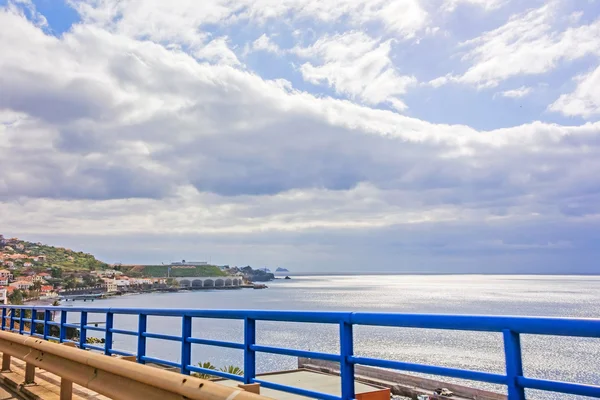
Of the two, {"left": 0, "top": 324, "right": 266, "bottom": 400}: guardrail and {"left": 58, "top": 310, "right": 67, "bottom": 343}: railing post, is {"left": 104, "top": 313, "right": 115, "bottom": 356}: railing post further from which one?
{"left": 58, "top": 310, "right": 67, "bottom": 343}: railing post

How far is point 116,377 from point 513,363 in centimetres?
354

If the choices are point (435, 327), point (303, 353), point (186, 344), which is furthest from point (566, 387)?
point (186, 344)

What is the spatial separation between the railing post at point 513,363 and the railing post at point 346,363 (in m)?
1.25

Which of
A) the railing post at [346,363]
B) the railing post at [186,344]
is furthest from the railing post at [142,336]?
the railing post at [346,363]

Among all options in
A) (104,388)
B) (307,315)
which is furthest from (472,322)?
(104,388)

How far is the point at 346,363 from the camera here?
367 centimetres

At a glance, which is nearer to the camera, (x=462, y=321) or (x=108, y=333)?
(x=462, y=321)

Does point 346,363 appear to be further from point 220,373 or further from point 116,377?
point 116,377

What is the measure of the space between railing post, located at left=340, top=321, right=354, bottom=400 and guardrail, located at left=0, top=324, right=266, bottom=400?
2.77 feet

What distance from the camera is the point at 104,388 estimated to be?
4695mm

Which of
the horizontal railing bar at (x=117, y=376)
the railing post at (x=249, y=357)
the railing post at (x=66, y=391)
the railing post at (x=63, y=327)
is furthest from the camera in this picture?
the railing post at (x=63, y=327)

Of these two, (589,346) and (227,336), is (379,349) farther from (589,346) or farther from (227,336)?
(589,346)

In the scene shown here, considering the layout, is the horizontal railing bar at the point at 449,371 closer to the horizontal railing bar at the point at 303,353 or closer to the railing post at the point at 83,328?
the horizontal railing bar at the point at 303,353

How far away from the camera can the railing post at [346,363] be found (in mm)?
3646
